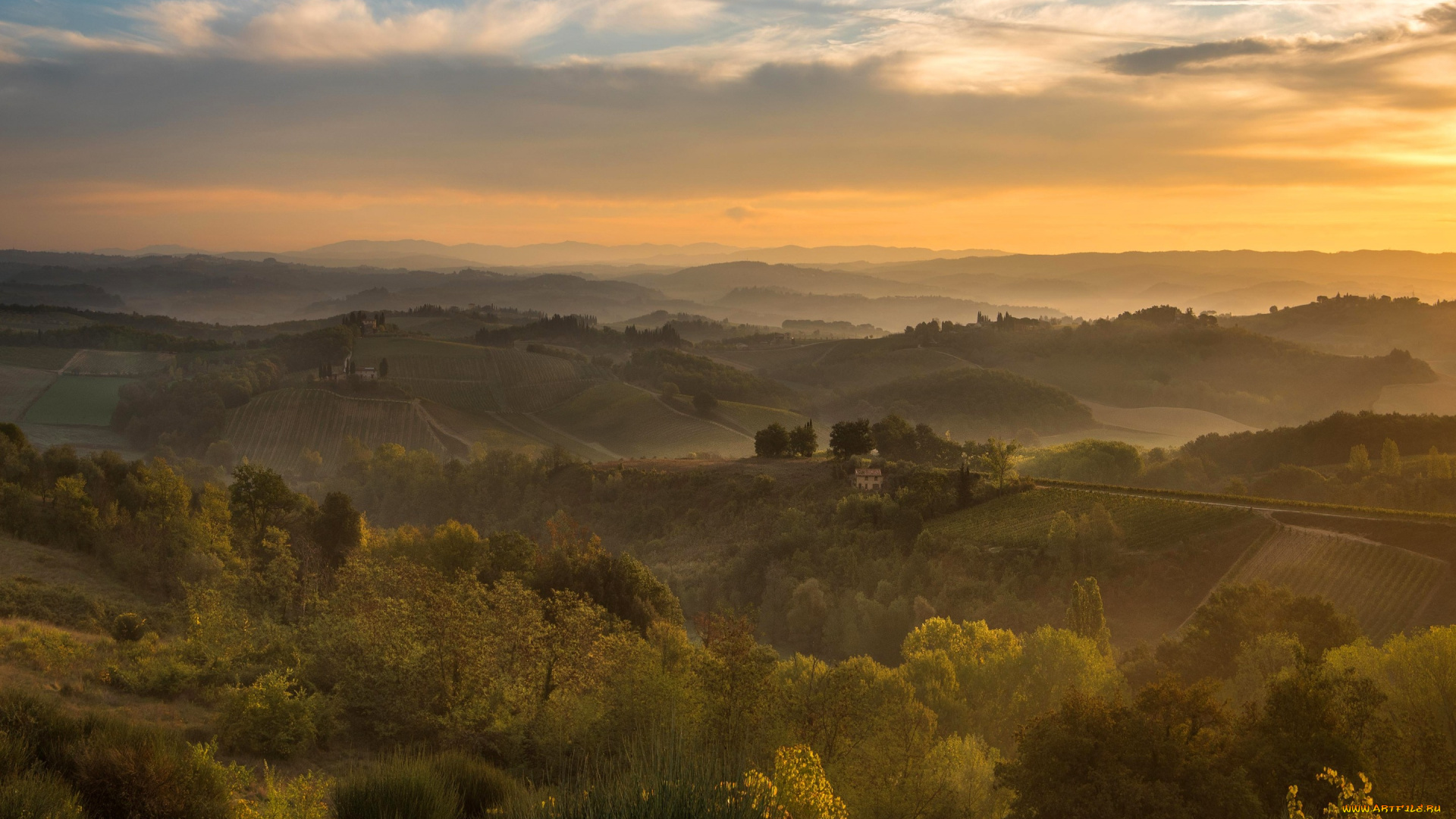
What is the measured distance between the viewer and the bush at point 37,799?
35.1 feet

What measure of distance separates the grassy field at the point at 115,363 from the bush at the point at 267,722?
194 metres

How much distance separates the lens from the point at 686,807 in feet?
30.2

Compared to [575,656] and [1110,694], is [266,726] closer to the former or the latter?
[575,656]

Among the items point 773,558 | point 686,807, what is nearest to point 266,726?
point 686,807

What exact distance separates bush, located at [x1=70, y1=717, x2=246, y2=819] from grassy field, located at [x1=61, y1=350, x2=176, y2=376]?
20351 cm

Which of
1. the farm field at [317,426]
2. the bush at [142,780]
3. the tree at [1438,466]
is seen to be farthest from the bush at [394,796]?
the farm field at [317,426]

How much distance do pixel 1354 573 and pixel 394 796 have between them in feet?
172

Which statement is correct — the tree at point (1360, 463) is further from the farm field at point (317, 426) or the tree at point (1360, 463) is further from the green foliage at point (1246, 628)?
the farm field at point (317, 426)

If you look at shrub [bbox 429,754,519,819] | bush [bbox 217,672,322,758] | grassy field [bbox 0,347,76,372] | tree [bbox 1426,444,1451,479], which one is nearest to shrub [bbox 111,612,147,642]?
bush [bbox 217,672,322,758]

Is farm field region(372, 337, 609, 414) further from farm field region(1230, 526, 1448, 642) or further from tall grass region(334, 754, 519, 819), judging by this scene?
tall grass region(334, 754, 519, 819)

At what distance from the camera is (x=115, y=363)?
190750 millimetres

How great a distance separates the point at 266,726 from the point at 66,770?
10.3m

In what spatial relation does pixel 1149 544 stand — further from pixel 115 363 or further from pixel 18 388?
pixel 115 363

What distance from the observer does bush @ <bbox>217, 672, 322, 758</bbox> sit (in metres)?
22.3
